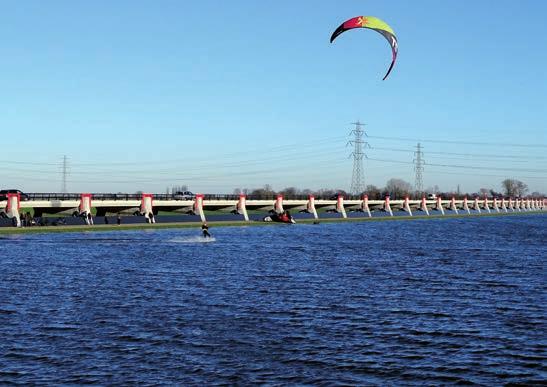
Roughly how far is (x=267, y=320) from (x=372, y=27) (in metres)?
42.3

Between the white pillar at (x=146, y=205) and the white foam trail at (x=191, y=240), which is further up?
the white pillar at (x=146, y=205)

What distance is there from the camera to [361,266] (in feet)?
166

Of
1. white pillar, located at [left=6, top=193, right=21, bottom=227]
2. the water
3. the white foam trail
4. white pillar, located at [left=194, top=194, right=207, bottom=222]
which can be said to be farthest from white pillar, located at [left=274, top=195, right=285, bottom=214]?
the water

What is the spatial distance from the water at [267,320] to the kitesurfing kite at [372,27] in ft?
73.7

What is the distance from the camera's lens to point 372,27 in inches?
2522

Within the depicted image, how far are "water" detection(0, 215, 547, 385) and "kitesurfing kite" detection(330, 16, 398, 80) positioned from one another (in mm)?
22465

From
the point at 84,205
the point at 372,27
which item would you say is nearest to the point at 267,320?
the point at 372,27

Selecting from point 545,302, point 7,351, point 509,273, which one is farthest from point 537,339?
point 509,273

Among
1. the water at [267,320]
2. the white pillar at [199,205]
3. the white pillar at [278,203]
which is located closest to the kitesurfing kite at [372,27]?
the water at [267,320]

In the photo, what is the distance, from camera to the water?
67.7 feet

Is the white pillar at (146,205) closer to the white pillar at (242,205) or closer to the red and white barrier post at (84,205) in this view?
the red and white barrier post at (84,205)

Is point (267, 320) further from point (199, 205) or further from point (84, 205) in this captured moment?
point (199, 205)

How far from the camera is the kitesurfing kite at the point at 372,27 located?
64.1 metres

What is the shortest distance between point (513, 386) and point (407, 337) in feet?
20.1
